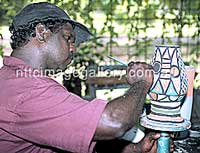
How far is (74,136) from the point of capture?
1.40 metres

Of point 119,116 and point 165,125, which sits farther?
point 165,125

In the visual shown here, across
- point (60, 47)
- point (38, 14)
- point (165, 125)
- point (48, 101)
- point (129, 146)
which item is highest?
point (38, 14)

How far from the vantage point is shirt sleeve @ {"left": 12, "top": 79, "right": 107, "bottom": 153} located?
1400 mm

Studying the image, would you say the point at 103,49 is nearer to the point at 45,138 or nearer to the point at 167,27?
the point at 167,27

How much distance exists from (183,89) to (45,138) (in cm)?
54

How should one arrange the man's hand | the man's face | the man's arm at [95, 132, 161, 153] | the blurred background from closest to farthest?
the man's hand, the man's face, the man's arm at [95, 132, 161, 153], the blurred background

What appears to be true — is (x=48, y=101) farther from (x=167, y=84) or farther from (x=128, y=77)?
(x=167, y=84)

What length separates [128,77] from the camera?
1.59 m

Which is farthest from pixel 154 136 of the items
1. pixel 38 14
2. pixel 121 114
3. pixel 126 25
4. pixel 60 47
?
pixel 126 25

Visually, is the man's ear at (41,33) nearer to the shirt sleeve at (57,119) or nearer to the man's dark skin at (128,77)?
the man's dark skin at (128,77)

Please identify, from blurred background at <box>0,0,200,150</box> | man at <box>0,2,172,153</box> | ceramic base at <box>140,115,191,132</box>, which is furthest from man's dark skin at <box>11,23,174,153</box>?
blurred background at <box>0,0,200,150</box>

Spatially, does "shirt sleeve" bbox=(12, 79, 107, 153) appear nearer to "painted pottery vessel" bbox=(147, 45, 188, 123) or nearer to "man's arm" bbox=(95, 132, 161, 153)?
"painted pottery vessel" bbox=(147, 45, 188, 123)

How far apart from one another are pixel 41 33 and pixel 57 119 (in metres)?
0.40

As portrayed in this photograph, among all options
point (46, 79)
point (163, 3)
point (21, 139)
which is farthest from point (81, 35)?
point (163, 3)
